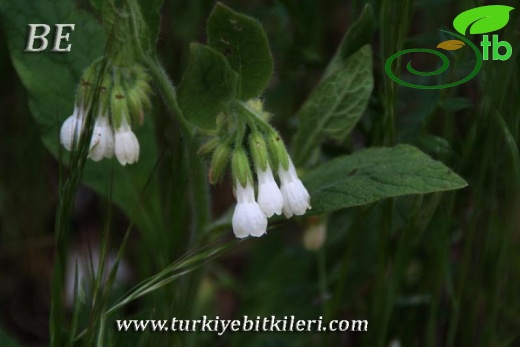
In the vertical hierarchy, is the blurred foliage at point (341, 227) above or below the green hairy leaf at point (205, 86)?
below

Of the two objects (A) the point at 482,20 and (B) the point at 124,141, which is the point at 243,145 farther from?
(A) the point at 482,20

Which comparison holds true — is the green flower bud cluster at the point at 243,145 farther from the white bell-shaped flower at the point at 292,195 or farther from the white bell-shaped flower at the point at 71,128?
the white bell-shaped flower at the point at 71,128

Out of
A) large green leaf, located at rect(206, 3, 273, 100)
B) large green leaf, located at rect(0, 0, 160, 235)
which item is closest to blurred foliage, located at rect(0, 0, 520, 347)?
large green leaf, located at rect(0, 0, 160, 235)

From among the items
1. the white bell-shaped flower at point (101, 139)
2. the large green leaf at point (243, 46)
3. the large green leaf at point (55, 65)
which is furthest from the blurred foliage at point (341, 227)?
the large green leaf at point (243, 46)

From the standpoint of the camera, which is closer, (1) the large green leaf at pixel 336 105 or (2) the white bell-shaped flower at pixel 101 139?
(2) the white bell-shaped flower at pixel 101 139

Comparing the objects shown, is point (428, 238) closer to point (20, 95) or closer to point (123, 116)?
point (123, 116)

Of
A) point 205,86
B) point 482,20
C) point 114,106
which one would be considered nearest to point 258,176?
point 205,86

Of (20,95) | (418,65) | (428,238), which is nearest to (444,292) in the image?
(428,238)
